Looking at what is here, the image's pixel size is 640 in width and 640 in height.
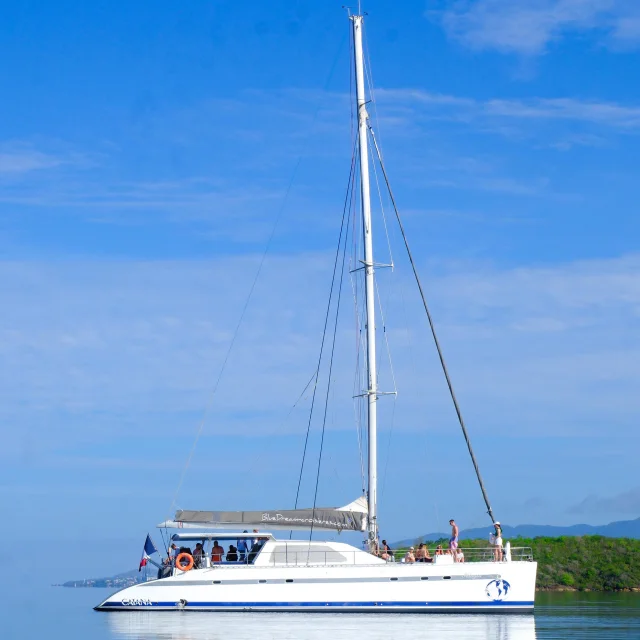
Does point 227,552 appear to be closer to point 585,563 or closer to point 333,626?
point 333,626

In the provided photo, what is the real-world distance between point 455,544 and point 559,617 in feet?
11.9

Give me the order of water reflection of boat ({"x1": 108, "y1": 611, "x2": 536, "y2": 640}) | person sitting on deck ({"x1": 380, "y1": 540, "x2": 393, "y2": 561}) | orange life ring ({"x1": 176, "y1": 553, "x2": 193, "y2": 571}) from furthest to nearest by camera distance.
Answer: orange life ring ({"x1": 176, "y1": 553, "x2": 193, "y2": 571}) < person sitting on deck ({"x1": 380, "y1": 540, "x2": 393, "y2": 561}) < water reflection of boat ({"x1": 108, "y1": 611, "x2": 536, "y2": 640})

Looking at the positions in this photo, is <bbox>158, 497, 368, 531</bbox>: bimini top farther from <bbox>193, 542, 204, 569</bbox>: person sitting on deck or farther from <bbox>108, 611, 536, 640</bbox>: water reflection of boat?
<bbox>108, 611, 536, 640</bbox>: water reflection of boat

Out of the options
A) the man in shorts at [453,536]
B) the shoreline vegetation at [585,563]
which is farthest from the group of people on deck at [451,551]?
the shoreline vegetation at [585,563]

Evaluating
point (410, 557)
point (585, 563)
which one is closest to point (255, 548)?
point (410, 557)

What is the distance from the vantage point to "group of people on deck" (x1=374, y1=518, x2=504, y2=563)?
109 feet

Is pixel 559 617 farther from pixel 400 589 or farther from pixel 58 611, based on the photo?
pixel 58 611

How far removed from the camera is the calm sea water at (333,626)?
26953 mm

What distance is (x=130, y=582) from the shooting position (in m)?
36.9

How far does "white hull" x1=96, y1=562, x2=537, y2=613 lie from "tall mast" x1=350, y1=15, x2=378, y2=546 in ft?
6.01

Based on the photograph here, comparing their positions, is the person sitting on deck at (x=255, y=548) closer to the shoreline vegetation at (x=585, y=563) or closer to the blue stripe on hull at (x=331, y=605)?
the blue stripe on hull at (x=331, y=605)

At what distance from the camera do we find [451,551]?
110ft

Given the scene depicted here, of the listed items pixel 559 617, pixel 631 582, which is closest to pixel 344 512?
pixel 559 617

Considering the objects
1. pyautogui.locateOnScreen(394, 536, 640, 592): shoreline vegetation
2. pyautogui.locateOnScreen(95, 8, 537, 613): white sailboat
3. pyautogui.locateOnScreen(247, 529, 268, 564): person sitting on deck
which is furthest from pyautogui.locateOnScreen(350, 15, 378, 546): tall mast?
pyautogui.locateOnScreen(394, 536, 640, 592): shoreline vegetation
